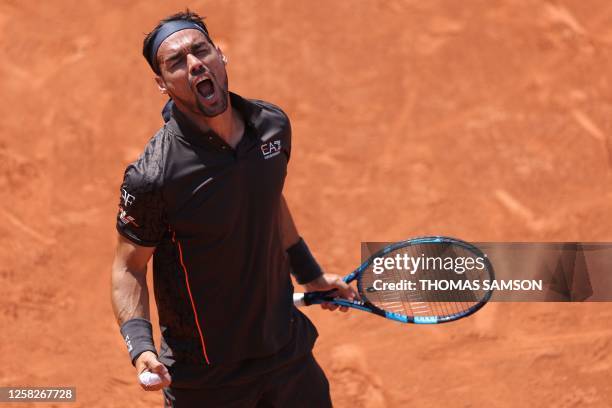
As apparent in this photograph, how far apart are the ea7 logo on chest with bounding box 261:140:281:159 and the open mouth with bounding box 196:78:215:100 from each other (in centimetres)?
27

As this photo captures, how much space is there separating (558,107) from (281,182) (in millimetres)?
3166

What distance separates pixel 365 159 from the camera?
595 centimetres

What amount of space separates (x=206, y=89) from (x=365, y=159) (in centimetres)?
282

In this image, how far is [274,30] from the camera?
6480 millimetres

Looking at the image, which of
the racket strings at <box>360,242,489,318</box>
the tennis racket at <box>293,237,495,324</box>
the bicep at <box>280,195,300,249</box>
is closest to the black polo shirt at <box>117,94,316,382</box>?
the bicep at <box>280,195,300,249</box>

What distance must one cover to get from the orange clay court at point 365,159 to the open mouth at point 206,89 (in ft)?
7.75

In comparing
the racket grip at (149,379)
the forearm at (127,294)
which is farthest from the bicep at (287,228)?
the racket grip at (149,379)

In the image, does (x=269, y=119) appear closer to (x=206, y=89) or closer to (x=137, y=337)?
(x=206, y=89)

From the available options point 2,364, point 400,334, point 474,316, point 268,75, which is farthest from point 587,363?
point 2,364

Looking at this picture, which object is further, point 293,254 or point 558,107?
point 558,107

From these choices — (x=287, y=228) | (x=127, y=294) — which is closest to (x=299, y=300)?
(x=287, y=228)

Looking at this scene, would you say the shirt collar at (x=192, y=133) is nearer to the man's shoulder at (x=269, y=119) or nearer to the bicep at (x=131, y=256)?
the man's shoulder at (x=269, y=119)

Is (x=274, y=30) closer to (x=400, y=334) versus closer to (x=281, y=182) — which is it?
(x=400, y=334)

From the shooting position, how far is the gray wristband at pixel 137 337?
123 inches
